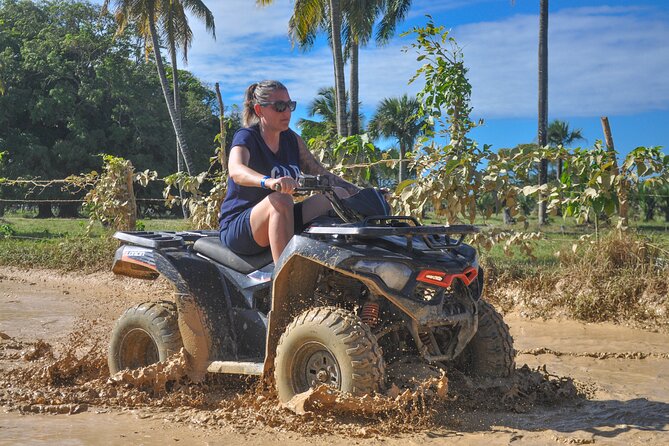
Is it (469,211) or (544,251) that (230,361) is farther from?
(544,251)

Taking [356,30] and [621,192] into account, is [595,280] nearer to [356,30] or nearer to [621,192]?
[621,192]

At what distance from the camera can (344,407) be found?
3.88m

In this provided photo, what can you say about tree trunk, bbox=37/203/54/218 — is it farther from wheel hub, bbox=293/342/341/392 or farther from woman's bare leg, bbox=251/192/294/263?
wheel hub, bbox=293/342/341/392

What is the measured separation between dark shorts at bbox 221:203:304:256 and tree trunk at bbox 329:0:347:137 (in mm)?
15732

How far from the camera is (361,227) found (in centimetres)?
395

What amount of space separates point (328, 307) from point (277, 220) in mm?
601

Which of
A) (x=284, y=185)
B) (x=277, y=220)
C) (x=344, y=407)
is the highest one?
(x=284, y=185)

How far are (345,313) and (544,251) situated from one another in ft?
22.8

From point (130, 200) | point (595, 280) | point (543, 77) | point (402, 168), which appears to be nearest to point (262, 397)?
point (595, 280)

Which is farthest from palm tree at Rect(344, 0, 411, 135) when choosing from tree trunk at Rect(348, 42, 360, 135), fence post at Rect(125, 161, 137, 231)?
fence post at Rect(125, 161, 137, 231)

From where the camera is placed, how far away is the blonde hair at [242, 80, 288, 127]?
15.8 ft

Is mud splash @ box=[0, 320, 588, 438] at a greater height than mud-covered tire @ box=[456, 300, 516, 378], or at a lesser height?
lesser

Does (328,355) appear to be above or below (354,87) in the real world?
below

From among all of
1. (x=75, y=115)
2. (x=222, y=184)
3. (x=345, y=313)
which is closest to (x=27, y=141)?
(x=75, y=115)
